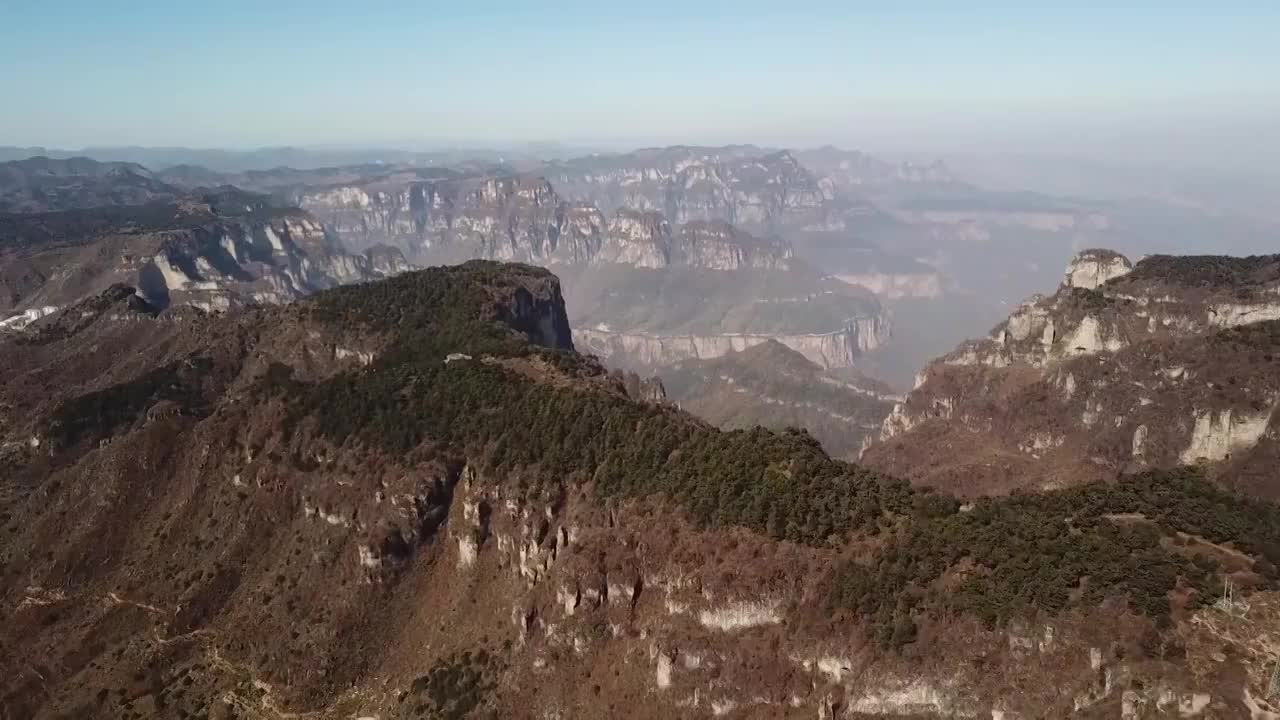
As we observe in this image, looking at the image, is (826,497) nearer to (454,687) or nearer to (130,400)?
(454,687)

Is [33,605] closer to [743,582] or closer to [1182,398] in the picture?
[743,582]

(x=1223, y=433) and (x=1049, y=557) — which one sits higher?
(x=1049, y=557)

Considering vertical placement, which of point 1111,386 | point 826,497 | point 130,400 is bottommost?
point 130,400

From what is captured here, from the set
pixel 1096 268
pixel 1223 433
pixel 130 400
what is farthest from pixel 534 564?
pixel 1096 268

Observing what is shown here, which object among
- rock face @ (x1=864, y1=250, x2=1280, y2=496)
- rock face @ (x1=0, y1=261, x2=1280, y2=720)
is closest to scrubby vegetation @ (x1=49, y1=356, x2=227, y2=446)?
rock face @ (x1=0, y1=261, x2=1280, y2=720)

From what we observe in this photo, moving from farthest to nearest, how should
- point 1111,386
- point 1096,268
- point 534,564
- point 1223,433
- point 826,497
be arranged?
point 1096,268 < point 1111,386 < point 1223,433 < point 534,564 < point 826,497

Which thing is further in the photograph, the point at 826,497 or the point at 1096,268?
the point at 1096,268
